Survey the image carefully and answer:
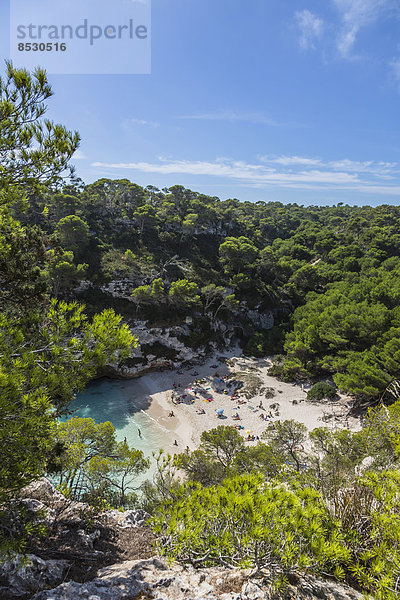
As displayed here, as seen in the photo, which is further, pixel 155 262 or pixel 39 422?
pixel 155 262

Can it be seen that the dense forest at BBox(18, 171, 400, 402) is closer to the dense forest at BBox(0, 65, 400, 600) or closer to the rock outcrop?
the dense forest at BBox(0, 65, 400, 600)

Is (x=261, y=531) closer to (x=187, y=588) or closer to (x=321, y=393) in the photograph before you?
(x=187, y=588)

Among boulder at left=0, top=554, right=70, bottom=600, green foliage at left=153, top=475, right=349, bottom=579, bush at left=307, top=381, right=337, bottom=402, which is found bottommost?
bush at left=307, top=381, right=337, bottom=402

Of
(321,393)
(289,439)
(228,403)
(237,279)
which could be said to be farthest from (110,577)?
(237,279)

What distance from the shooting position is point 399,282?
30656 mm

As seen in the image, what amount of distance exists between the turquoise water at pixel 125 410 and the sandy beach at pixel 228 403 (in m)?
0.72

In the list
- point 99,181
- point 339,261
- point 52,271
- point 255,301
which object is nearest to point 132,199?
point 99,181

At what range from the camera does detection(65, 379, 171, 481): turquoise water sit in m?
20.1

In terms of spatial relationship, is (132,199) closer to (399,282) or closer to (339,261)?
(339,261)

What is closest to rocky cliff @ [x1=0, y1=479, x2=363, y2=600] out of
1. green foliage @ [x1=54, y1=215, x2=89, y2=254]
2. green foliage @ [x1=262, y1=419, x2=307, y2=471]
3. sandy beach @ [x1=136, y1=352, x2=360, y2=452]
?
green foliage @ [x1=262, y1=419, x2=307, y2=471]

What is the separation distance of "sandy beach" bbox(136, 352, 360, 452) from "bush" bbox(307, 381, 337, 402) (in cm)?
63

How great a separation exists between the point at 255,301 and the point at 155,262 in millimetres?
16930

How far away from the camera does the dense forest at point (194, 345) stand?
3.76 m

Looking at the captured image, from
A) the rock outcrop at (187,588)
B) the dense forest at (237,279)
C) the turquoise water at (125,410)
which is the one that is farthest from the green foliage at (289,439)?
the rock outcrop at (187,588)
